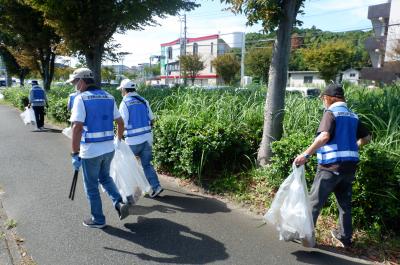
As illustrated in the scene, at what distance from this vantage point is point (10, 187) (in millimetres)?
5879

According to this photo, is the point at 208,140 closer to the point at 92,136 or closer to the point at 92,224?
the point at 92,136

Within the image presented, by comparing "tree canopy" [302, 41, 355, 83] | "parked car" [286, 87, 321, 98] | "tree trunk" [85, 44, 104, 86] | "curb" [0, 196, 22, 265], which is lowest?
"curb" [0, 196, 22, 265]

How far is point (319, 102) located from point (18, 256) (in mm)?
4939

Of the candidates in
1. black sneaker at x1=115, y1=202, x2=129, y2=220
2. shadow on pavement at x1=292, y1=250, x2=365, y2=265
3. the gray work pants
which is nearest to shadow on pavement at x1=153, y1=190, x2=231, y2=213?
black sneaker at x1=115, y1=202, x2=129, y2=220

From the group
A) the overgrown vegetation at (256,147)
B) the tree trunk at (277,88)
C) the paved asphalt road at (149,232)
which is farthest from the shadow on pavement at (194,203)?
the tree trunk at (277,88)

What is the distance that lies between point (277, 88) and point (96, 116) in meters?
2.86

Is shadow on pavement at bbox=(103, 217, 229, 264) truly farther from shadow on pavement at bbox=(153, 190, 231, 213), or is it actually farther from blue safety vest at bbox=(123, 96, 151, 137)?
blue safety vest at bbox=(123, 96, 151, 137)

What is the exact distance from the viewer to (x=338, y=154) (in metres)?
3.52

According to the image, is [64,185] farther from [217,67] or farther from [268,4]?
[217,67]

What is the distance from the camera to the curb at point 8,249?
11.5 ft

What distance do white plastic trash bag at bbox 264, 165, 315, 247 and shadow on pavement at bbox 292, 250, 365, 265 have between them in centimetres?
13

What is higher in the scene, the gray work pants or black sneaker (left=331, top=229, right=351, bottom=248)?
the gray work pants

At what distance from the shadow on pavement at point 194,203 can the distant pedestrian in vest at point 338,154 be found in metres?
1.60

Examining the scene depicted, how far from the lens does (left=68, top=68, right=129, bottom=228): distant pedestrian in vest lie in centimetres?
396
